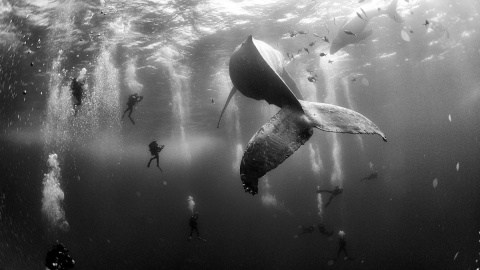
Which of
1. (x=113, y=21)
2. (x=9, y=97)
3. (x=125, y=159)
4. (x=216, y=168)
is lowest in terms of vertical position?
(x=216, y=168)

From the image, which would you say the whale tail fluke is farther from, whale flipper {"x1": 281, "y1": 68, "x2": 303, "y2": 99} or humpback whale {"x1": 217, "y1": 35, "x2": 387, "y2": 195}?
humpback whale {"x1": 217, "y1": 35, "x2": 387, "y2": 195}

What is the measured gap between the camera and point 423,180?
9494 cm

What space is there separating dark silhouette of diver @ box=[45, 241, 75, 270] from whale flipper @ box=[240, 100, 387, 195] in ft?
21.7

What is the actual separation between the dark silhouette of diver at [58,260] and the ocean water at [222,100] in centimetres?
1007

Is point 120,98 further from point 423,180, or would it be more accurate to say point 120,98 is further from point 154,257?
point 423,180

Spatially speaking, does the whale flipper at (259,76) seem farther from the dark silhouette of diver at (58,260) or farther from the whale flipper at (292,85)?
the dark silhouette of diver at (58,260)

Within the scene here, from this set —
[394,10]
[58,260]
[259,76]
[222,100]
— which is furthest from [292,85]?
[222,100]

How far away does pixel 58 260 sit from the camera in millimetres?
6590

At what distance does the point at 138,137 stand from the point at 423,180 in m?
97.3

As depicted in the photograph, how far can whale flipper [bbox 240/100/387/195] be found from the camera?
84.1 inches

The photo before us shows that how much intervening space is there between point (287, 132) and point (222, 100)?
76.2ft

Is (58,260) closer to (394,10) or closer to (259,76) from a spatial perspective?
(259,76)

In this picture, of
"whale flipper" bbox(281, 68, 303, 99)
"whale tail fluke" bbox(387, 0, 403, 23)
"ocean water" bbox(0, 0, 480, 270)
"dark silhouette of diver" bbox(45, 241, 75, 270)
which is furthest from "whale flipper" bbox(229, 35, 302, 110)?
"whale tail fluke" bbox(387, 0, 403, 23)

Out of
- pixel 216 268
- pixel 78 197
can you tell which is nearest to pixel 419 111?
pixel 216 268
